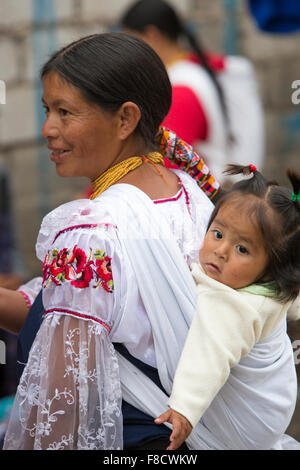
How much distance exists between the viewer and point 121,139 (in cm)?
202

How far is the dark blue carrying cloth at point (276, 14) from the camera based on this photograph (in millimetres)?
4066

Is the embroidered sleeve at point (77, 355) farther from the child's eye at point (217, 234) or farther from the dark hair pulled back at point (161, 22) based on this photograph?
the dark hair pulled back at point (161, 22)

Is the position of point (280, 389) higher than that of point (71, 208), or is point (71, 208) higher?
point (71, 208)

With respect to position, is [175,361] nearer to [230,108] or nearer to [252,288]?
[252,288]

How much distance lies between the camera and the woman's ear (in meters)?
1.98

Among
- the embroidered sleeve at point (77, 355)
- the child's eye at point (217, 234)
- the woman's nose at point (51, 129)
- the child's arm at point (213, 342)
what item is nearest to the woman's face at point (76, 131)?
the woman's nose at point (51, 129)

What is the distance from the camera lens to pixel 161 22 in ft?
13.4

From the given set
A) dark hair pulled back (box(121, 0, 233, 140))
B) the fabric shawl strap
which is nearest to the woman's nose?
the fabric shawl strap

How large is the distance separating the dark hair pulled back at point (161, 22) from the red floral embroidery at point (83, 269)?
7.55ft

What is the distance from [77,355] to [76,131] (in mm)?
567

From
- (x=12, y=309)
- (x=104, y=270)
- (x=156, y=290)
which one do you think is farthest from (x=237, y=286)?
(x=12, y=309)

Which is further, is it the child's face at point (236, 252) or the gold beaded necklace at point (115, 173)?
the gold beaded necklace at point (115, 173)
